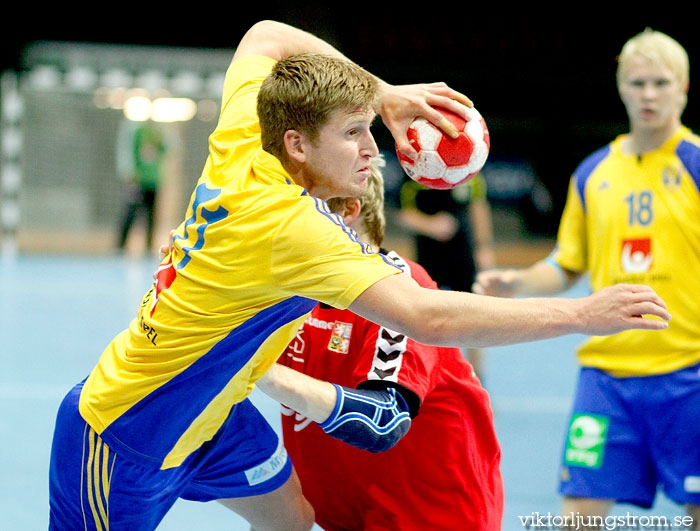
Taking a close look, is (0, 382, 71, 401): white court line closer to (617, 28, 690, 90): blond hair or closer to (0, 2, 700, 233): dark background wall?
(617, 28, 690, 90): blond hair

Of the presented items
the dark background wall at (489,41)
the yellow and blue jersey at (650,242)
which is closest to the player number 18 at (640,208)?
the yellow and blue jersey at (650,242)

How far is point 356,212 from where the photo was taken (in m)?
2.49

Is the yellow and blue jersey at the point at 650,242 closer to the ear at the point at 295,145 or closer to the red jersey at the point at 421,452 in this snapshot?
the red jersey at the point at 421,452

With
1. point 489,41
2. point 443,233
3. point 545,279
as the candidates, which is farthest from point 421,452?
point 489,41

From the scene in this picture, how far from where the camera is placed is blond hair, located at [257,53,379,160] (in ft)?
6.89

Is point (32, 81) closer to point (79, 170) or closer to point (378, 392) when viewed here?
point (79, 170)

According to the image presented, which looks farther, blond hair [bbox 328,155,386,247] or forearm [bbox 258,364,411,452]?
blond hair [bbox 328,155,386,247]

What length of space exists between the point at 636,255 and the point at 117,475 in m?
2.12

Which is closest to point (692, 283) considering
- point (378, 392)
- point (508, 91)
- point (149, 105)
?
point (378, 392)

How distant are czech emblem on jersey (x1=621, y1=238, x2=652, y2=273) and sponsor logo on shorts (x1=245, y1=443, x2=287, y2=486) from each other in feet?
5.27

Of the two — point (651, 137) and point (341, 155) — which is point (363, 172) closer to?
point (341, 155)

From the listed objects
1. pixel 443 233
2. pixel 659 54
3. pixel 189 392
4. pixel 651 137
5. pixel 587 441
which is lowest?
pixel 587 441

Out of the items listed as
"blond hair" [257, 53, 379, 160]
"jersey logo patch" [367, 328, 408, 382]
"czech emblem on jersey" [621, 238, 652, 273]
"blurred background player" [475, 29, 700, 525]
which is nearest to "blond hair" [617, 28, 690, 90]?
"blurred background player" [475, 29, 700, 525]

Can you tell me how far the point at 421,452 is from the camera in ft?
8.02
